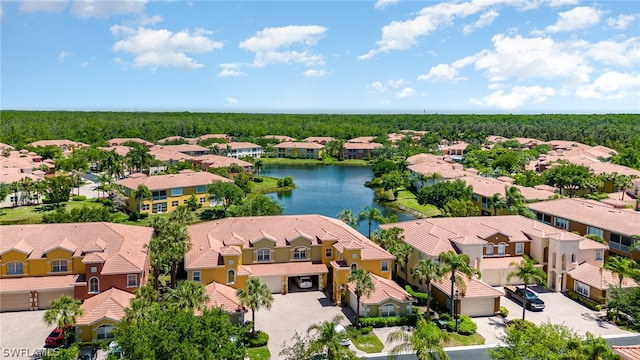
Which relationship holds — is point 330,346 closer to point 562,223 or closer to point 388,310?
point 388,310

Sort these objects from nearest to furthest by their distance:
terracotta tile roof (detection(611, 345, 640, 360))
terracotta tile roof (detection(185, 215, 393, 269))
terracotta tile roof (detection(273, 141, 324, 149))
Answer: terracotta tile roof (detection(611, 345, 640, 360))
terracotta tile roof (detection(185, 215, 393, 269))
terracotta tile roof (detection(273, 141, 324, 149))

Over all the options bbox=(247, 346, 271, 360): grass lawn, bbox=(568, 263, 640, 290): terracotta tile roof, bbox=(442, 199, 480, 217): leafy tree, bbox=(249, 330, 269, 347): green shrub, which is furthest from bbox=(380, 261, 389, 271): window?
bbox=(442, 199, 480, 217): leafy tree

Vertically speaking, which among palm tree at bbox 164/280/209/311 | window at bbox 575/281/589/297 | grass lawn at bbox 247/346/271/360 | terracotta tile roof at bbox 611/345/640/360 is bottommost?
grass lawn at bbox 247/346/271/360

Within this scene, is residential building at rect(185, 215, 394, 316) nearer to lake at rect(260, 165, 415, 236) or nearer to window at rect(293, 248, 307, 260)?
window at rect(293, 248, 307, 260)

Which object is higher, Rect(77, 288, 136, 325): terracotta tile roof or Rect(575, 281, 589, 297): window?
Rect(77, 288, 136, 325): terracotta tile roof

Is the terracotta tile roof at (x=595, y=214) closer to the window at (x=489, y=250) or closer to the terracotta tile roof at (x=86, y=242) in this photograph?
the window at (x=489, y=250)

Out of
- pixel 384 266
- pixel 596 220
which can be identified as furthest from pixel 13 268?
pixel 596 220
